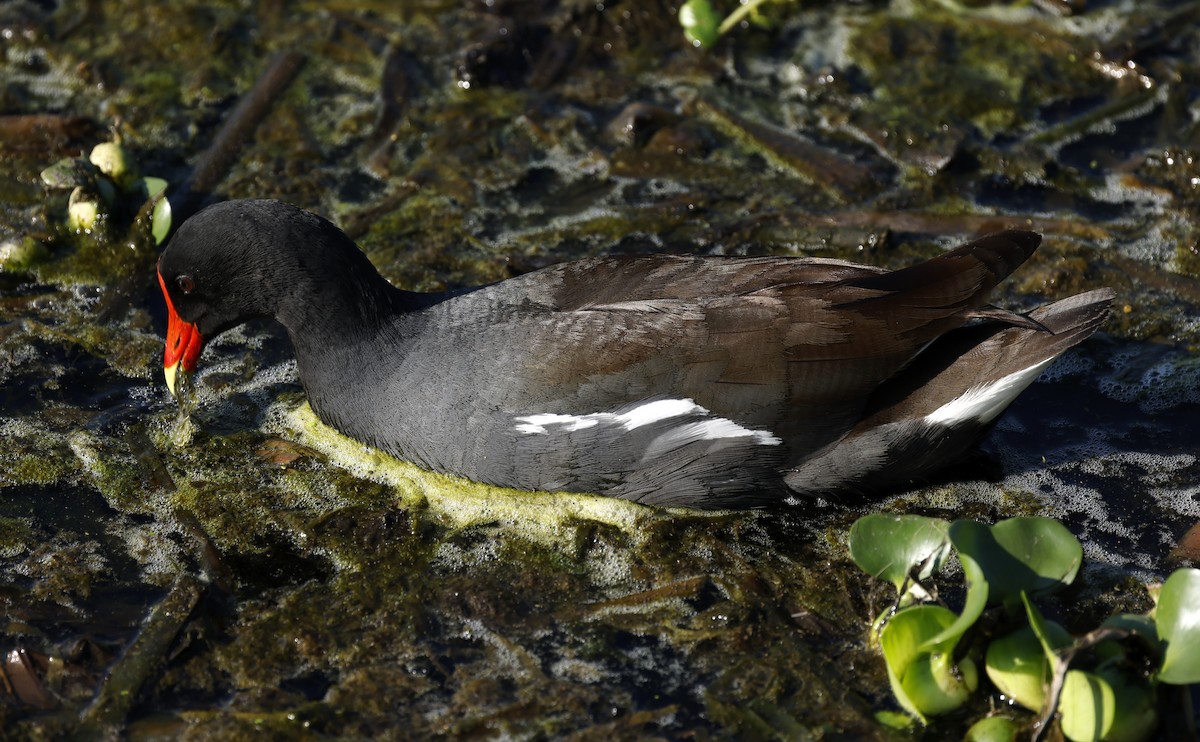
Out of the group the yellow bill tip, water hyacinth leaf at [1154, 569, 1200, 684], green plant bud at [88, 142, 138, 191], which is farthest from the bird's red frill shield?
water hyacinth leaf at [1154, 569, 1200, 684]

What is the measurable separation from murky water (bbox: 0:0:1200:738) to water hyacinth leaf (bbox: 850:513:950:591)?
304 mm

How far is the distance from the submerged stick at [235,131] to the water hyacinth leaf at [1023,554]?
352 centimetres

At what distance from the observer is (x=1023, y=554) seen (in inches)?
129

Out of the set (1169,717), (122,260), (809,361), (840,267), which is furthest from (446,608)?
(122,260)

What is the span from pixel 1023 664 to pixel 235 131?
410 centimetres

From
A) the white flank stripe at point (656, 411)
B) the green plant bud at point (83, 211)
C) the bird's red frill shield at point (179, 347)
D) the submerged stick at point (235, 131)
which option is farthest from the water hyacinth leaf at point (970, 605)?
the green plant bud at point (83, 211)

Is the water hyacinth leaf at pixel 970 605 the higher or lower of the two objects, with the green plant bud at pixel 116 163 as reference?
lower

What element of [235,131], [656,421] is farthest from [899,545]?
[235,131]

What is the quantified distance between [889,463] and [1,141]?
4.08 meters

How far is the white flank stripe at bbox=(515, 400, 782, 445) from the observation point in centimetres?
378

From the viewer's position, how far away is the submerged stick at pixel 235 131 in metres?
5.39

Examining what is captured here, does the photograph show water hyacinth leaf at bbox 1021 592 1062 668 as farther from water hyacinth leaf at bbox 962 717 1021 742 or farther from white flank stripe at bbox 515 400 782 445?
white flank stripe at bbox 515 400 782 445

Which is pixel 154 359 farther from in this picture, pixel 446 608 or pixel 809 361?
pixel 809 361

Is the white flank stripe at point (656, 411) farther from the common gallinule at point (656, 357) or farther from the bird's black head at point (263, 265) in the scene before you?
the bird's black head at point (263, 265)
